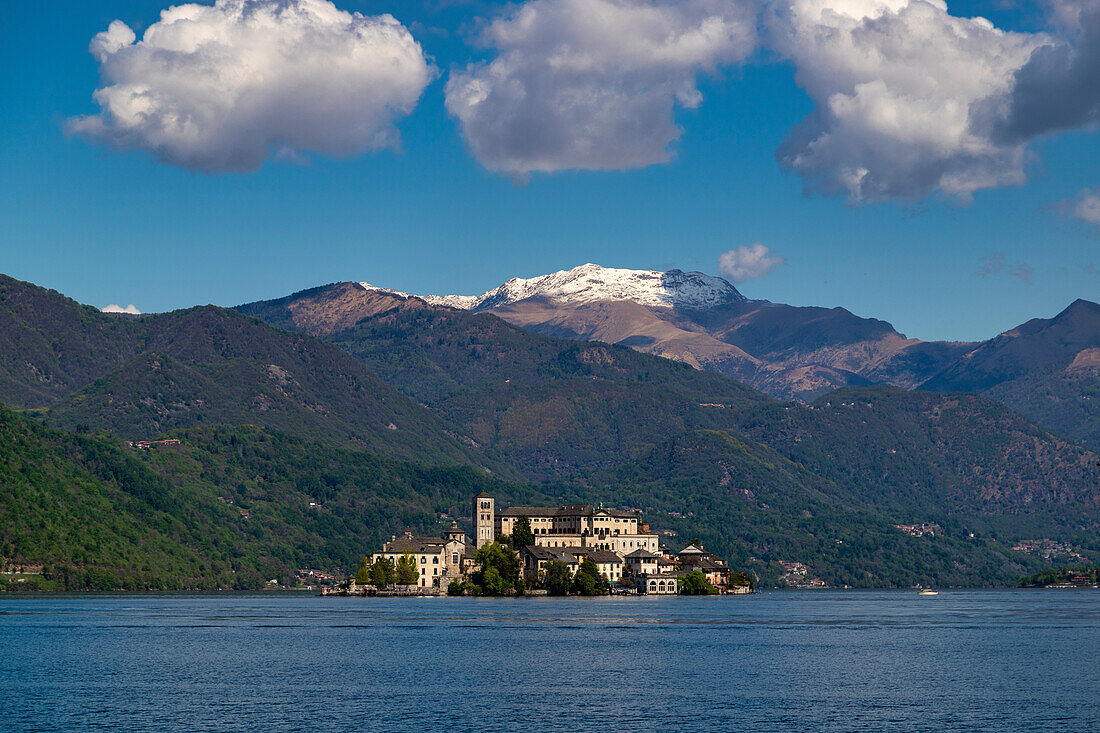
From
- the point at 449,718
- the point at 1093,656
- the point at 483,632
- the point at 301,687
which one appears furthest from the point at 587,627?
the point at 449,718

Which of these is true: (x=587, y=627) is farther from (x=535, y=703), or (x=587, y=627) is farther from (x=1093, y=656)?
(x=535, y=703)

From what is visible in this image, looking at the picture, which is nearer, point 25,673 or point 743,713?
point 743,713

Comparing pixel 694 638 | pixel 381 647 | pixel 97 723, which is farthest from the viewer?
pixel 694 638

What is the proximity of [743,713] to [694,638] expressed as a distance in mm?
68819

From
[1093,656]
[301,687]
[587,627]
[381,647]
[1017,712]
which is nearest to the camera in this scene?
[1017,712]

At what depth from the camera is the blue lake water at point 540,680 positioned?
97.6 m

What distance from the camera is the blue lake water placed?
320 feet

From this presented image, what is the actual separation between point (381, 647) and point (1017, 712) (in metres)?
72.8

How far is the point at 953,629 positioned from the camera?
194 metres

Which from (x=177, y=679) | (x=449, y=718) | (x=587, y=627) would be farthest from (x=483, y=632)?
(x=449, y=718)

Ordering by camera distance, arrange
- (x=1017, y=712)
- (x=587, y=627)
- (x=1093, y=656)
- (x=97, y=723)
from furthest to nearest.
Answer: (x=587, y=627) < (x=1093, y=656) < (x=1017, y=712) < (x=97, y=723)

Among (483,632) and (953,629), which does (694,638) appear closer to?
(483,632)

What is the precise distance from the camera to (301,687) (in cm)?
11444

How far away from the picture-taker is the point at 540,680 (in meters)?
121
